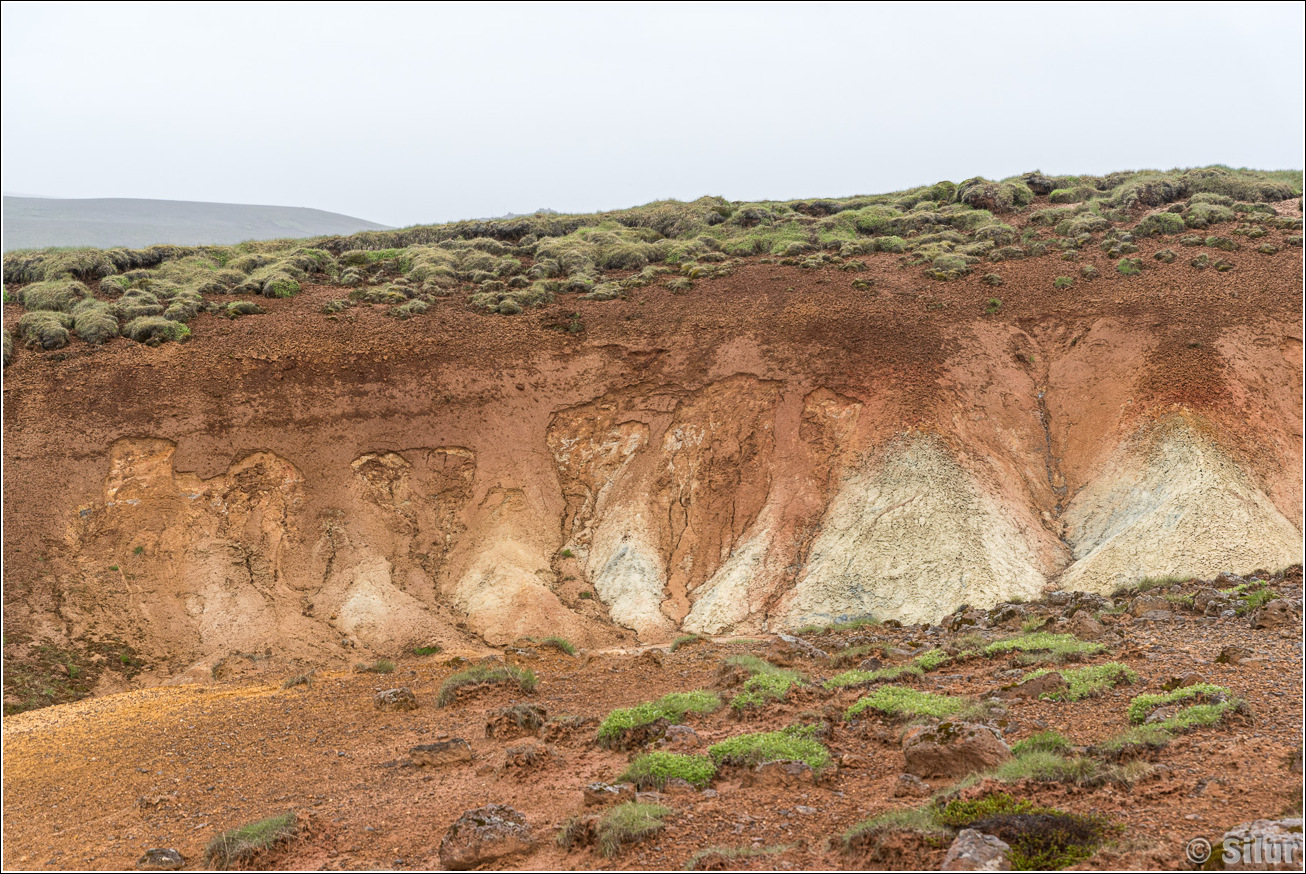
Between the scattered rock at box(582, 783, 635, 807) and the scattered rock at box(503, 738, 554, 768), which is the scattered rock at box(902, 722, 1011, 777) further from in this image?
the scattered rock at box(503, 738, 554, 768)

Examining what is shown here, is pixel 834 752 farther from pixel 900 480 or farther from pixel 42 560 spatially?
pixel 42 560

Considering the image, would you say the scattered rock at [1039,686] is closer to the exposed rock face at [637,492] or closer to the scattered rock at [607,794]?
the scattered rock at [607,794]

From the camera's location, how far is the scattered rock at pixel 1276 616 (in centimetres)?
1299

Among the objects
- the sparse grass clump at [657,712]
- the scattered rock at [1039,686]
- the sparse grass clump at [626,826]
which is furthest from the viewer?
the sparse grass clump at [657,712]

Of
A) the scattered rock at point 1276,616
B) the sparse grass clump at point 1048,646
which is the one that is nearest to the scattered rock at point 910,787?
A: the sparse grass clump at point 1048,646

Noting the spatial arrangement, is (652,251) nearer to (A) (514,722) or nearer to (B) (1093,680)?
(A) (514,722)

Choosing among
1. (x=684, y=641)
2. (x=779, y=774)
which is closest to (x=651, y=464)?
(x=684, y=641)

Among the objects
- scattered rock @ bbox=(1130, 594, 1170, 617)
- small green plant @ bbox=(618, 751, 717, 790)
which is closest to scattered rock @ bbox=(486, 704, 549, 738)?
small green plant @ bbox=(618, 751, 717, 790)

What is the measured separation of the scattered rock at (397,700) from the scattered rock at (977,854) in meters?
11.3

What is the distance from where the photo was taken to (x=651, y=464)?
2667cm

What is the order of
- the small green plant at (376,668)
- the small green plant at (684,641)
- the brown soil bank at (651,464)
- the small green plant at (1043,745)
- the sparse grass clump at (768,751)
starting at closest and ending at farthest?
the small green plant at (1043,745) → the sparse grass clump at (768,751) → the small green plant at (376,668) → the small green plant at (684,641) → the brown soil bank at (651,464)

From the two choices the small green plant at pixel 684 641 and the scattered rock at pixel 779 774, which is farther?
the small green plant at pixel 684 641

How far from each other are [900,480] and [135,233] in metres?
141

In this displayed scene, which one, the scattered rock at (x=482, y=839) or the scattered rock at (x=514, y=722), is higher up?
the scattered rock at (x=482, y=839)
